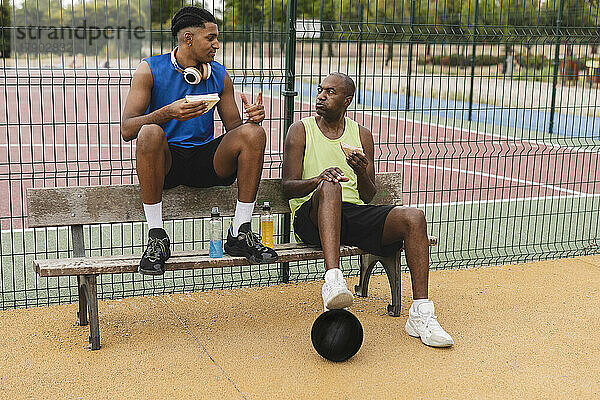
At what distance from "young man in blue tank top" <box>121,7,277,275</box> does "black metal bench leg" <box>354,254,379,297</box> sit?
942mm

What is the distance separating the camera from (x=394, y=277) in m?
4.97

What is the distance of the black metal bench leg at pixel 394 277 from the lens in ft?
16.3

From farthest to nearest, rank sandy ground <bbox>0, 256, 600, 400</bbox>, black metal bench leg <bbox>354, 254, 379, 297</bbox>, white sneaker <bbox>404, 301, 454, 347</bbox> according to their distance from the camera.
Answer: black metal bench leg <bbox>354, 254, 379, 297</bbox>
white sneaker <bbox>404, 301, 454, 347</bbox>
sandy ground <bbox>0, 256, 600, 400</bbox>

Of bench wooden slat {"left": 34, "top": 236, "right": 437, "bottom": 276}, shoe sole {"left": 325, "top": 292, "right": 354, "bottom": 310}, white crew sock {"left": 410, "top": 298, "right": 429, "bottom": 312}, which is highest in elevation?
bench wooden slat {"left": 34, "top": 236, "right": 437, "bottom": 276}

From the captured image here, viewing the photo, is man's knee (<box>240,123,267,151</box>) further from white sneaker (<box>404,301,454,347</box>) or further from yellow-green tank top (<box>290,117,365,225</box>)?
white sneaker (<box>404,301,454,347</box>)

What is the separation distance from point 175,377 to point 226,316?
980mm

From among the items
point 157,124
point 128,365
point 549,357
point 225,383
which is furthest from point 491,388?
point 157,124

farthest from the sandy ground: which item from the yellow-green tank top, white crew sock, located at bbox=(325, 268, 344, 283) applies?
the yellow-green tank top

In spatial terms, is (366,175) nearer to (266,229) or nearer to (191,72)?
(266,229)

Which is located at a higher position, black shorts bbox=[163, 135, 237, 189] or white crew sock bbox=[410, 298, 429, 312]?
black shorts bbox=[163, 135, 237, 189]

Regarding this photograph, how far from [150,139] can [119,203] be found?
74cm

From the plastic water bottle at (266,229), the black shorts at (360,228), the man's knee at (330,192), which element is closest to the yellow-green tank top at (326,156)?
the black shorts at (360,228)

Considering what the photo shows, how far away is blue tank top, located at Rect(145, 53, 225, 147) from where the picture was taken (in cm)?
458

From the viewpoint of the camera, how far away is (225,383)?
3939 millimetres
